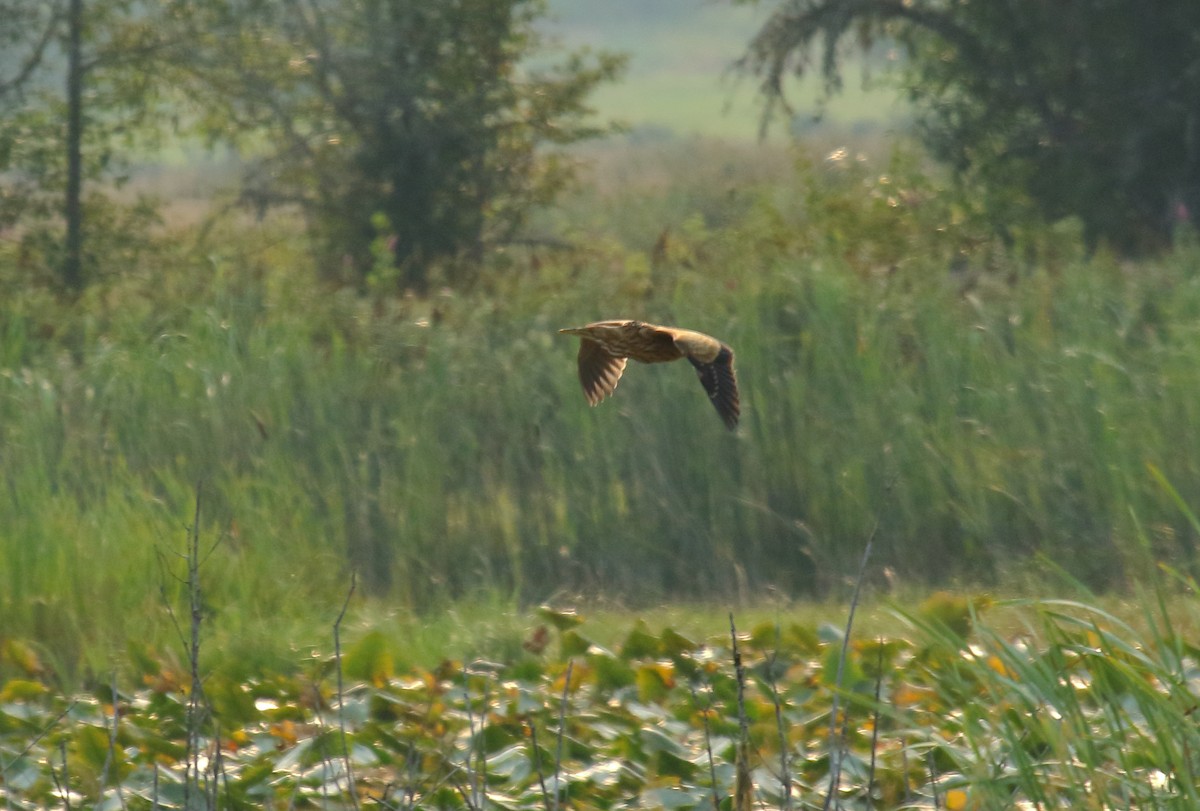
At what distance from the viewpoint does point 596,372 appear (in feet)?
10.1

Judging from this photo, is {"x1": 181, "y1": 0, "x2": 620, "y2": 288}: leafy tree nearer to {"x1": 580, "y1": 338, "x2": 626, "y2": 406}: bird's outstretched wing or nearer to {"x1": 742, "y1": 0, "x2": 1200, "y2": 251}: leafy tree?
{"x1": 742, "y1": 0, "x2": 1200, "y2": 251}: leafy tree

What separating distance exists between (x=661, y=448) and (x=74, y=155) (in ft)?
22.5

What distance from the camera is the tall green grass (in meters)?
7.18

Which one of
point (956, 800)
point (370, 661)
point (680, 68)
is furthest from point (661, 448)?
point (680, 68)

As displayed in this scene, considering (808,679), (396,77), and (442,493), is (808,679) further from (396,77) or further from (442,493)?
(396,77)

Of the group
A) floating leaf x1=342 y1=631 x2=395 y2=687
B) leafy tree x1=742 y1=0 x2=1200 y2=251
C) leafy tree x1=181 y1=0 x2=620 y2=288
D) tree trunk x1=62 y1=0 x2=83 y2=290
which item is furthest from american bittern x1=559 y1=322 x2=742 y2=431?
leafy tree x1=742 y1=0 x2=1200 y2=251

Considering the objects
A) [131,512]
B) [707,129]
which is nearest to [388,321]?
[131,512]

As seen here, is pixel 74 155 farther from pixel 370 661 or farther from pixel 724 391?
pixel 724 391

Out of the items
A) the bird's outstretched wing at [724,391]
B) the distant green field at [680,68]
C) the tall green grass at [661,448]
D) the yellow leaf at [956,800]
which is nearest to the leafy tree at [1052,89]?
the tall green grass at [661,448]

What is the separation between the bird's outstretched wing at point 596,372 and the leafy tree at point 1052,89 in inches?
418

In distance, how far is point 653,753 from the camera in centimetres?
397

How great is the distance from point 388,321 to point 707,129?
59.7 m

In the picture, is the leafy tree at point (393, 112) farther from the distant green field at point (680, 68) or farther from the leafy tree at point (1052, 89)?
the distant green field at point (680, 68)

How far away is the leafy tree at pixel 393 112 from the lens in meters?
13.2
